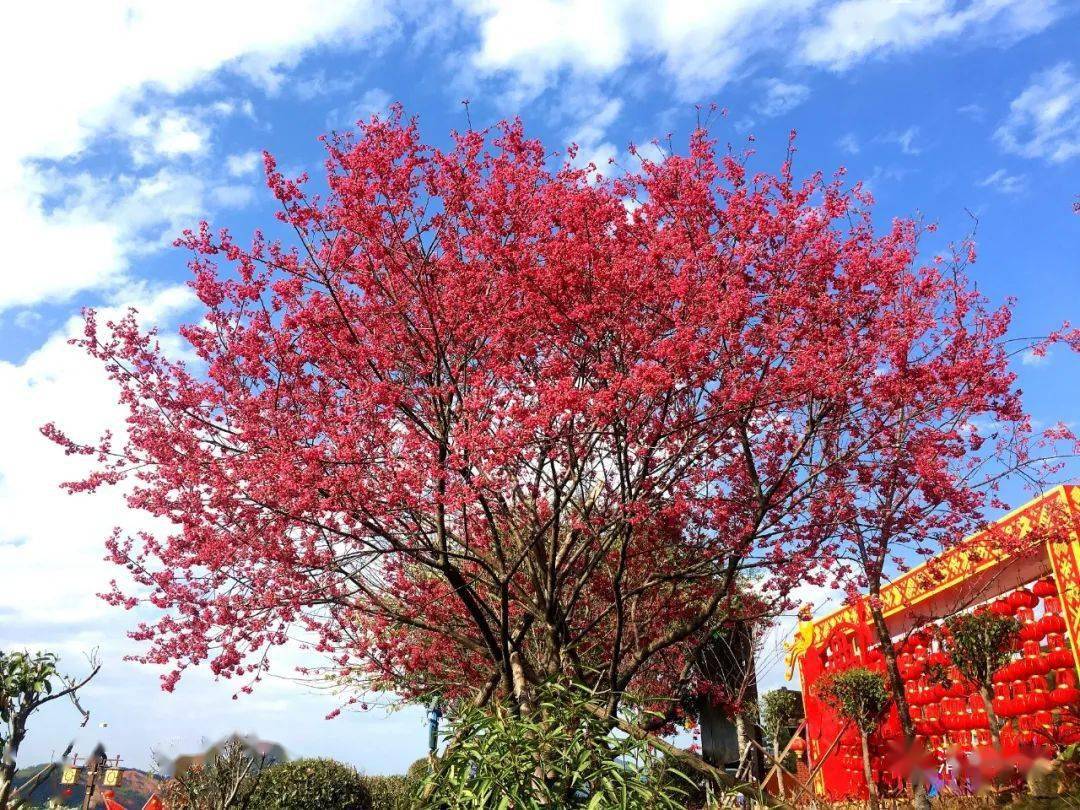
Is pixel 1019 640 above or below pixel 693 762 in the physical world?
above

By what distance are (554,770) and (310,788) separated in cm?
1422

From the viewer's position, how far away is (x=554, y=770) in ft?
13.3

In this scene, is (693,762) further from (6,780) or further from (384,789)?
(384,789)

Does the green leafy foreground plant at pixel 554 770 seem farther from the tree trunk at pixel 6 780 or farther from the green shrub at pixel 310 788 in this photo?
the green shrub at pixel 310 788

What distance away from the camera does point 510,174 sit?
9062mm

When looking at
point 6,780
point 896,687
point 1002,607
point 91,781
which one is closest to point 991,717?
point 896,687

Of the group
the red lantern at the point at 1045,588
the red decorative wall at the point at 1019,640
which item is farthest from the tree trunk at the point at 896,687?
the red lantern at the point at 1045,588

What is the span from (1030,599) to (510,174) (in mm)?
9261

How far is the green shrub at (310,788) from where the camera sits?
628 inches

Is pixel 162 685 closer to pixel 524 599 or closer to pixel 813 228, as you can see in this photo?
pixel 524 599

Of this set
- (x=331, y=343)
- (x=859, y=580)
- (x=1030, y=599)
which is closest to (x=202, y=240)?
(x=331, y=343)

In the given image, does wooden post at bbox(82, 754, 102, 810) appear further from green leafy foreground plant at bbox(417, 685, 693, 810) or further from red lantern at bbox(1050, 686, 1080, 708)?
red lantern at bbox(1050, 686, 1080, 708)

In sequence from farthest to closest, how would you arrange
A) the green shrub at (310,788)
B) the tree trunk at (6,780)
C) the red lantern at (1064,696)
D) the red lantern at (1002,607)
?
the green shrub at (310,788) → the red lantern at (1002,607) → the red lantern at (1064,696) → the tree trunk at (6,780)

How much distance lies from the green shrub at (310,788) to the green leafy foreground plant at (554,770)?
43.9ft
